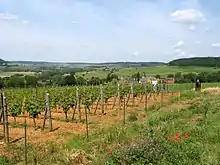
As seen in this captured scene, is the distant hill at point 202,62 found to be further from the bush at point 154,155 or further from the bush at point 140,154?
the bush at point 140,154

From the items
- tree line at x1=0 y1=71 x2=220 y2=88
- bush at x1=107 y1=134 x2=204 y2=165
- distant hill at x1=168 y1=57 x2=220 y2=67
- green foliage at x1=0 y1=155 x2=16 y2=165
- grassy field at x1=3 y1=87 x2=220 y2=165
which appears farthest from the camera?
distant hill at x1=168 y1=57 x2=220 y2=67

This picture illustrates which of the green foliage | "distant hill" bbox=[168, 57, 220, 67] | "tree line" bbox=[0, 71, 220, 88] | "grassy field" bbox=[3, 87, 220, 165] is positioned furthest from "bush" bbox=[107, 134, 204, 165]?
"distant hill" bbox=[168, 57, 220, 67]

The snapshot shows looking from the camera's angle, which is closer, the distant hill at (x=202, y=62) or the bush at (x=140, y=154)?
the bush at (x=140, y=154)

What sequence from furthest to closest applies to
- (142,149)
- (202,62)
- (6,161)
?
(202,62), (6,161), (142,149)

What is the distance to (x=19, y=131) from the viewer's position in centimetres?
1762

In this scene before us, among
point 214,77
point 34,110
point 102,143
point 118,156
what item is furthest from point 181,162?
point 214,77

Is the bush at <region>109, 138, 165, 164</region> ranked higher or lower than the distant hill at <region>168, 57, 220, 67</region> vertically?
lower

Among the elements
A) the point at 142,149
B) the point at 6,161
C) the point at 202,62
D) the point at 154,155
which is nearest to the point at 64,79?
the point at 6,161

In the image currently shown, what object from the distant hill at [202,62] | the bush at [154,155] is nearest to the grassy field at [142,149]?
the bush at [154,155]

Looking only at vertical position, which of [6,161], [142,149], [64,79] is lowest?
[64,79]

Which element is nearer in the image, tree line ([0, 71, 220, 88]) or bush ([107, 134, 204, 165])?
bush ([107, 134, 204, 165])

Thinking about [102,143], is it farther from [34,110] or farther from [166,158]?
[34,110]

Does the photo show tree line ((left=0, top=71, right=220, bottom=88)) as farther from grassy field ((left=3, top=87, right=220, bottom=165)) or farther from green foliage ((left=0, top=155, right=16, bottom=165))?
green foliage ((left=0, top=155, right=16, bottom=165))

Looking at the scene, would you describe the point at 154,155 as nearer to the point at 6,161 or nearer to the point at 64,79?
the point at 6,161
